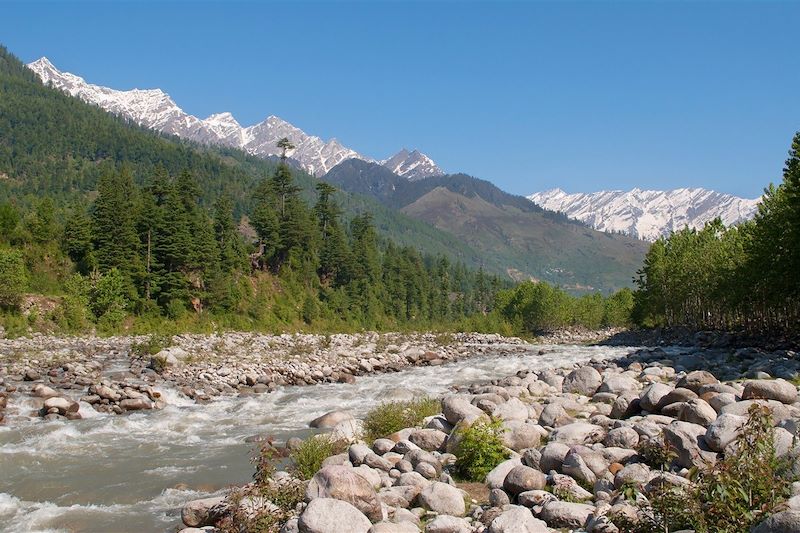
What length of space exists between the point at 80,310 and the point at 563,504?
49.7 meters

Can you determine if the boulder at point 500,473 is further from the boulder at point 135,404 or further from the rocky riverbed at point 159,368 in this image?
the boulder at point 135,404

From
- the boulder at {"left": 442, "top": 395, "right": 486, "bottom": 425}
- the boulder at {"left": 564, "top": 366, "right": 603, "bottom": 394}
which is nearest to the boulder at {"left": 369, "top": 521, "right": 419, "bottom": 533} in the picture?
the boulder at {"left": 442, "top": 395, "right": 486, "bottom": 425}

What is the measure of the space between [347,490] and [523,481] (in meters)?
3.21

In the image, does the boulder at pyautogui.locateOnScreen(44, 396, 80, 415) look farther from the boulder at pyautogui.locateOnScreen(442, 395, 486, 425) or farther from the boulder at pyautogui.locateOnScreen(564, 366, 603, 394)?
the boulder at pyautogui.locateOnScreen(564, 366, 603, 394)

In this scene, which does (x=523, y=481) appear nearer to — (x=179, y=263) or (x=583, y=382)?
(x=583, y=382)

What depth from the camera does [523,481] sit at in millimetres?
10273

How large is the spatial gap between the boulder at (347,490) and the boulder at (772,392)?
9.52 meters

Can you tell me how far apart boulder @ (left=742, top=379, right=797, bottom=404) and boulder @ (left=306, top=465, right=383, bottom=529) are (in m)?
9.52

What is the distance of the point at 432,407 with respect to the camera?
61.0 ft

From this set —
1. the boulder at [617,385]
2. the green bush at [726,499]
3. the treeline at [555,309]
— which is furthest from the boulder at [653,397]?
the treeline at [555,309]

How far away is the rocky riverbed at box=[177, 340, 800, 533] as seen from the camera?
8383 millimetres

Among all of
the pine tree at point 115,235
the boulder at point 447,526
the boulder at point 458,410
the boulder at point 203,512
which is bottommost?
the boulder at point 203,512

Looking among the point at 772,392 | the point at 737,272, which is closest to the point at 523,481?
the point at 772,392

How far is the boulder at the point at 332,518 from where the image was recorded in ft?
26.4
